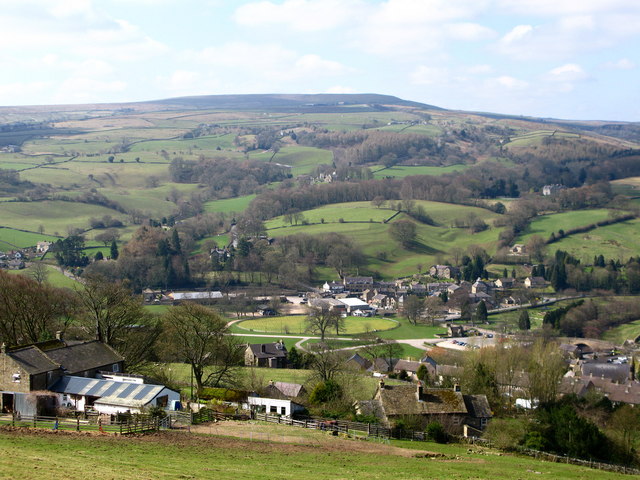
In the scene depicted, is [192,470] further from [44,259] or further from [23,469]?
[44,259]

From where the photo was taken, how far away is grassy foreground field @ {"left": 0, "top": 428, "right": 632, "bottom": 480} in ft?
71.3

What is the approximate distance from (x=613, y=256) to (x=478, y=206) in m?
43.2

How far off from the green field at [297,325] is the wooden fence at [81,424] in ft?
189

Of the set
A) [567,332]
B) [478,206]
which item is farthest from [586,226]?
[567,332]

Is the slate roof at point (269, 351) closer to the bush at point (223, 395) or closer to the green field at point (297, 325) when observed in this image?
the green field at point (297, 325)

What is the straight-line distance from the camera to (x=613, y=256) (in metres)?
125

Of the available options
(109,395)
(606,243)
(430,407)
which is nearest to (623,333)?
(606,243)

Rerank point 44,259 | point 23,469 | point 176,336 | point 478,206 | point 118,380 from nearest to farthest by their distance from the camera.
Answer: point 23,469
point 118,380
point 176,336
point 44,259
point 478,206

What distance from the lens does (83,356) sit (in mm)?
38719

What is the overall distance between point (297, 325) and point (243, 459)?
219 feet

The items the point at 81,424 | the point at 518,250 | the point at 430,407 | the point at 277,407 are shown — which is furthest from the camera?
the point at 518,250

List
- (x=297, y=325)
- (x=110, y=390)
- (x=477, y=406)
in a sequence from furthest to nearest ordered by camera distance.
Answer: (x=297, y=325)
(x=477, y=406)
(x=110, y=390)

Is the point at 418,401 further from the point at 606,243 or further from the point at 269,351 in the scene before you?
the point at 606,243

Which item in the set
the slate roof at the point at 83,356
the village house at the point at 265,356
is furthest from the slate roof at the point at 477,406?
the village house at the point at 265,356
